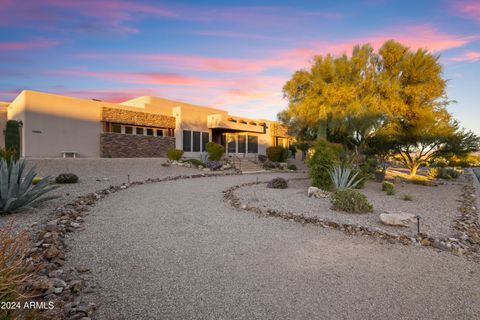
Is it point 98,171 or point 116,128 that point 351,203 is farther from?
point 116,128

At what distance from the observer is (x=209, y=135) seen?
27656 mm

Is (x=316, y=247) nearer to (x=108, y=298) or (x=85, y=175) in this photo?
(x=108, y=298)

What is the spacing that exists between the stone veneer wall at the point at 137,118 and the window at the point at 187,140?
1476mm

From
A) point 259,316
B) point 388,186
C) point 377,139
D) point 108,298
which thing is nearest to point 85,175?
point 108,298

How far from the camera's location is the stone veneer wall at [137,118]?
20250 mm

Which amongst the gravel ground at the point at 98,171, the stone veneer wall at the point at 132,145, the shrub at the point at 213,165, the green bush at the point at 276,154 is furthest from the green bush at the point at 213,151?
the green bush at the point at 276,154

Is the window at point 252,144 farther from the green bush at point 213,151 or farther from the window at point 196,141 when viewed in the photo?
the green bush at point 213,151

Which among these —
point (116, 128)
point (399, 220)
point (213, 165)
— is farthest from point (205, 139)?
point (399, 220)

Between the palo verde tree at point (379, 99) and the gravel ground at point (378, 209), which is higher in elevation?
the palo verde tree at point (379, 99)

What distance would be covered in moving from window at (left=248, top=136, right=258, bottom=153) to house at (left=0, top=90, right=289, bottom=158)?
13 cm

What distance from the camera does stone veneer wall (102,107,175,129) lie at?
20.2m

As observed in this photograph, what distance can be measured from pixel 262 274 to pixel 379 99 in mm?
13235

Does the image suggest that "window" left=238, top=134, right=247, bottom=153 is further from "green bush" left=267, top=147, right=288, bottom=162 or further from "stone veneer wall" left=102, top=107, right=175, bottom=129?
"stone veneer wall" left=102, top=107, right=175, bottom=129

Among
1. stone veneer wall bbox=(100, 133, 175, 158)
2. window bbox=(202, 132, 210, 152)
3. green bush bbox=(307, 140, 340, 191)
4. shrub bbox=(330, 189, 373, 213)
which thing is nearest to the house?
stone veneer wall bbox=(100, 133, 175, 158)
